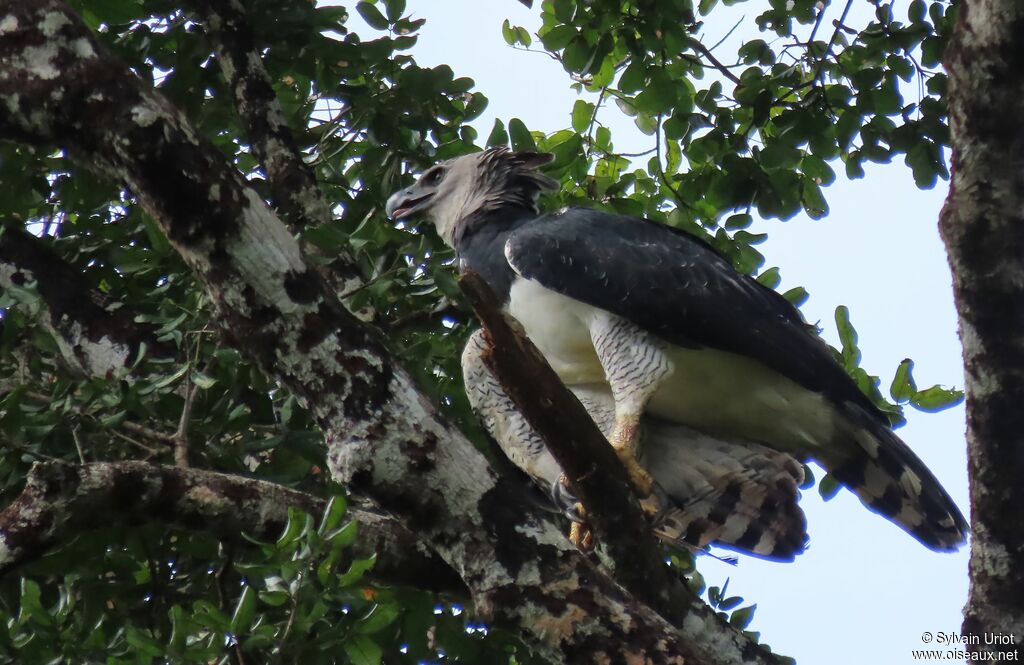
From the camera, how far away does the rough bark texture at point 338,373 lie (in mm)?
3104

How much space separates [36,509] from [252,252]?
2.60 ft

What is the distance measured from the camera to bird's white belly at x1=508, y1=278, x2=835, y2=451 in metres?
4.62

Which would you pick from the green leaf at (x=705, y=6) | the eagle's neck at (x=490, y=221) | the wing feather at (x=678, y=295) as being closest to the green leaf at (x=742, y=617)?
the wing feather at (x=678, y=295)

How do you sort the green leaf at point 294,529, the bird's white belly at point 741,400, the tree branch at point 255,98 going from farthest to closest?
the tree branch at point 255,98
the bird's white belly at point 741,400
the green leaf at point 294,529

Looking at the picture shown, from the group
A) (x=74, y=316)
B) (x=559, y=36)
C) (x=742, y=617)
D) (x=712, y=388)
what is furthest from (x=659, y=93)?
(x=74, y=316)

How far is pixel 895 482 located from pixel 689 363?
0.82m

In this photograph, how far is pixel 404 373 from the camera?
10.6ft

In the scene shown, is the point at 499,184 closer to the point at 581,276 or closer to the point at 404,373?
the point at 581,276

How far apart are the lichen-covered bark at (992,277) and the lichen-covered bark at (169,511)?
1375 millimetres

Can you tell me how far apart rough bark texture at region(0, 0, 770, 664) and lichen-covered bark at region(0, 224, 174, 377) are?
1.33 meters

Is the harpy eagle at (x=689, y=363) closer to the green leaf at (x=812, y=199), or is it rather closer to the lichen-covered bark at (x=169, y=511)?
the green leaf at (x=812, y=199)

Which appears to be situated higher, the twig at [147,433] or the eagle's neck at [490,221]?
the eagle's neck at [490,221]

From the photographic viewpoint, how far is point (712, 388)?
15.4 feet

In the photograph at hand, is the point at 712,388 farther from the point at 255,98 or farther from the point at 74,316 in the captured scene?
the point at 74,316
